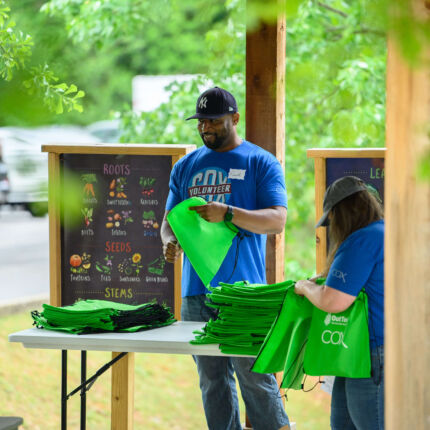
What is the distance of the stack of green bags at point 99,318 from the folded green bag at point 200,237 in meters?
0.24

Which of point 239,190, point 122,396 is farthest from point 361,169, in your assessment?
point 122,396

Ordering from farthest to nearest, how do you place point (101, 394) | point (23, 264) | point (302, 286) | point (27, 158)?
point (23, 264) → point (101, 394) → point (302, 286) → point (27, 158)

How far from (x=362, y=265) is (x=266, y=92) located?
1.45 meters

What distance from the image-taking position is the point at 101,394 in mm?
7145

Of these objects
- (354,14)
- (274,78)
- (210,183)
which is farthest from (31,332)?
(354,14)

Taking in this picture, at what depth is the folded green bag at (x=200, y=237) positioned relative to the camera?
2916mm

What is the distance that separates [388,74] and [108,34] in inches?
214

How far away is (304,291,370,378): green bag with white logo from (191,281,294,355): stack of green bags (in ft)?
0.85

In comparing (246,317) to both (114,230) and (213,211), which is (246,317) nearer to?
(213,211)

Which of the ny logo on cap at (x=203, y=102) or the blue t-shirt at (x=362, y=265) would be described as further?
the ny logo on cap at (x=203, y=102)

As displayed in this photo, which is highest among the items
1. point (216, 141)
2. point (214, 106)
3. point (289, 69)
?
point (289, 69)

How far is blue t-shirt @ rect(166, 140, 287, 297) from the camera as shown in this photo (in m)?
3.02

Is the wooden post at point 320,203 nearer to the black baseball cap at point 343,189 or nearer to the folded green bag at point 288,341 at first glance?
the folded green bag at point 288,341

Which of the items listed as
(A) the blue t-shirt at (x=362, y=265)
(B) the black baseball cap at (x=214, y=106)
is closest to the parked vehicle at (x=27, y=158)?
(A) the blue t-shirt at (x=362, y=265)
